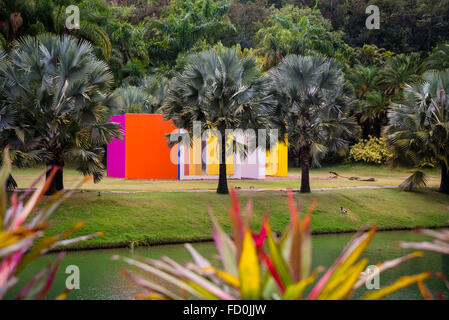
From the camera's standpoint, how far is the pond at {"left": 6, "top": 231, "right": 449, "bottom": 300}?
11018 millimetres

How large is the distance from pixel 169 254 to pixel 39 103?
5.95 metres

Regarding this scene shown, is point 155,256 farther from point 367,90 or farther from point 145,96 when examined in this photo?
point 367,90

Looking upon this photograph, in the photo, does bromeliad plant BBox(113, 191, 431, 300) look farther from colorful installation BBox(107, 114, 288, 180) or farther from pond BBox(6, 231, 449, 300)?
colorful installation BBox(107, 114, 288, 180)

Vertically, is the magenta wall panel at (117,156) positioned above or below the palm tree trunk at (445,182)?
above

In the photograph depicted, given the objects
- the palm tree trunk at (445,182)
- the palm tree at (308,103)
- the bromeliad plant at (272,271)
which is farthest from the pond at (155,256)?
the bromeliad plant at (272,271)

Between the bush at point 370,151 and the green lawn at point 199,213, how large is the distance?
11.0m

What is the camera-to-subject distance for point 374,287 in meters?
9.98

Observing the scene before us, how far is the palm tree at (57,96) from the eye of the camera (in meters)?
16.8

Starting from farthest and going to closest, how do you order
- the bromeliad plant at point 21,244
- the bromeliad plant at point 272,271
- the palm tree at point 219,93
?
the palm tree at point 219,93
the bromeliad plant at point 272,271
the bromeliad plant at point 21,244

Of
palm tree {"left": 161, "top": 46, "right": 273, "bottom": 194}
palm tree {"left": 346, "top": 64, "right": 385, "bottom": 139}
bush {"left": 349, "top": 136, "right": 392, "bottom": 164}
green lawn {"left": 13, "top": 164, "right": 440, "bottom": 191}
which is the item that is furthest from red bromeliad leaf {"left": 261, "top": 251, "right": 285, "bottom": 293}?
palm tree {"left": 346, "top": 64, "right": 385, "bottom": 139}

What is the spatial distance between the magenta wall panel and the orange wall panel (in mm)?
648

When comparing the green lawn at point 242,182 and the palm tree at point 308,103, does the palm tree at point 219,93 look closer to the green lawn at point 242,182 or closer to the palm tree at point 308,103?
the palm tree at point 308,103

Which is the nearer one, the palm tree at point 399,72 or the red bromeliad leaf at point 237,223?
the red bromeliad leaf at point 237,223
